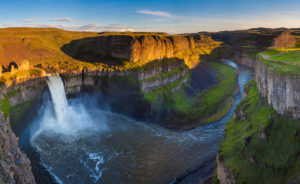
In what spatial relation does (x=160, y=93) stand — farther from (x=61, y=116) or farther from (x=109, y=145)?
(x=61, y=116)

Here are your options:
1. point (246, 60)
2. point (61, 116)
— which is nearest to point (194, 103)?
point (61, 116)

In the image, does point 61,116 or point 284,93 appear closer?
point 284,93

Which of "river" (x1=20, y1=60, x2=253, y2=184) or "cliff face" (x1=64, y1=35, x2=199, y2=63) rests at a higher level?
"cliff face" (x1=64, y1=35, x2=199, y2=63)

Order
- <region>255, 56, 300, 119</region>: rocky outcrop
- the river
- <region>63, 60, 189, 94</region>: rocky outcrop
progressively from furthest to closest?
<region>63, 60, 189, 94</region>: rocky outcrop
the river
<region>255, 56, 300, 119</region>: rocky outcrop

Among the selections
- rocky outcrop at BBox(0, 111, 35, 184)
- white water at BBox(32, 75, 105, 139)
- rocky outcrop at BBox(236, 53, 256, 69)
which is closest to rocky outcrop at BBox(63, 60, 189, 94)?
white water at BBox(32, 75, 105, 139)

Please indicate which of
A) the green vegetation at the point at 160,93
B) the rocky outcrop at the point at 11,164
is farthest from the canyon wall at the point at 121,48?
the rocky outcrop at the point at 11,164

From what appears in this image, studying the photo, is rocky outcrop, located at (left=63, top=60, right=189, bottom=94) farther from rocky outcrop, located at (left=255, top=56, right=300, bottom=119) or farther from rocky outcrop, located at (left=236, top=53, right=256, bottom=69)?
rocky outcrop, located at (left=236, top=53, right=256, bottom=69)
